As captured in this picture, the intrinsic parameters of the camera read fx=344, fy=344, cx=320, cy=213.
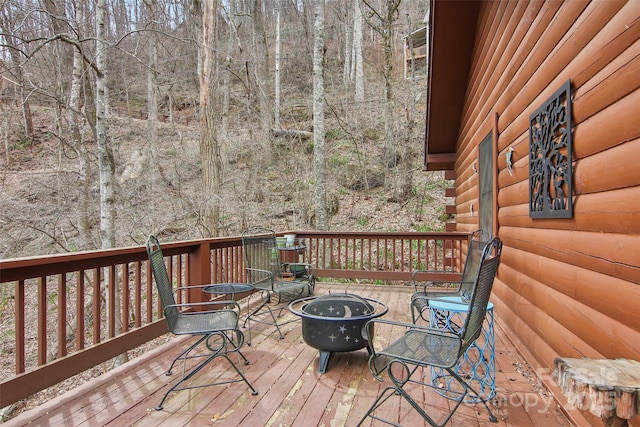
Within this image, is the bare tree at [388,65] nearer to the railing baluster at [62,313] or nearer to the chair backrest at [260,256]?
the chair backrest at [260,256]

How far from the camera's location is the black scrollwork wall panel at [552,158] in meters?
2.01

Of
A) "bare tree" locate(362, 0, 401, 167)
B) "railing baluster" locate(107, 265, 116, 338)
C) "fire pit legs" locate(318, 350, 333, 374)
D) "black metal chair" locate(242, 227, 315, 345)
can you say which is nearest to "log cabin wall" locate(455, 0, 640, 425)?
"fire pit legs" locate(318, 350, 333, 374)

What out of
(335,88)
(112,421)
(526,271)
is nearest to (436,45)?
(526,271)

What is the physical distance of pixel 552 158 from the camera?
222 cm

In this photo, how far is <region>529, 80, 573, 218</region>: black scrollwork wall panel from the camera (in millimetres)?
2010

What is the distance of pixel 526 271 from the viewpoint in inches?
111

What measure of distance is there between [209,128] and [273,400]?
6272mm

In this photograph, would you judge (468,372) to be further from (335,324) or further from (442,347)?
(335,324)

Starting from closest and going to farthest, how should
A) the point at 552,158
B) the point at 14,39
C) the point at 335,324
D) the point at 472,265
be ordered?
1. the point at 552,158
2. the point at 335,324
3. the point at 472,265
4. the point at 14,39

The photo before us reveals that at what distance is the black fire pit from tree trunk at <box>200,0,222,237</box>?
5.07 meters

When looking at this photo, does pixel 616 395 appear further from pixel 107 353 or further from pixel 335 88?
pixel 335 88

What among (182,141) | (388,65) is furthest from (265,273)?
(182,141)

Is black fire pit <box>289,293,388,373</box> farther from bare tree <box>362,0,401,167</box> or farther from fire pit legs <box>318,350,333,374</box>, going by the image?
bare tree <box>362,0,401,167</box>

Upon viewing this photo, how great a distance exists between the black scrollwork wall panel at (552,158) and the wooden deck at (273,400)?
1221 millimetres
